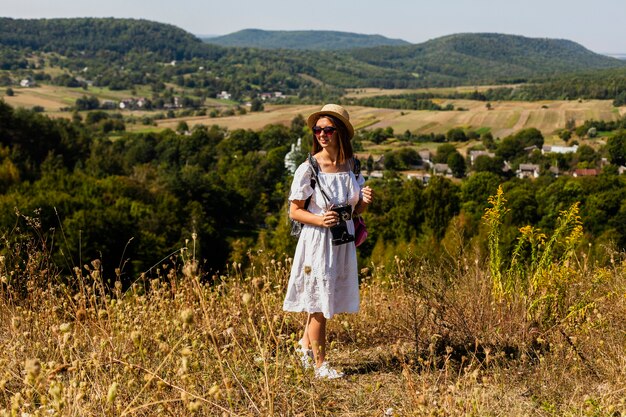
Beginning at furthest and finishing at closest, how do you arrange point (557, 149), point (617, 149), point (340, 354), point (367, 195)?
point (557, 149) < point (617, 149) < point (340, 354) < point (367, 195)

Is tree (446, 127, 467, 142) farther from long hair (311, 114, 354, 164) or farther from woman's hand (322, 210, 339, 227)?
woman's hand (322, 210, 339, 227)

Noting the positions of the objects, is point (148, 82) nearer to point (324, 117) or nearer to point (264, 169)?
point (264, 169)

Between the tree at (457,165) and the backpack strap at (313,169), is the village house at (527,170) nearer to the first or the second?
the tree at (457,165)

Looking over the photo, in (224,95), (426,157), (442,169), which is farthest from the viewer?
(224,95)

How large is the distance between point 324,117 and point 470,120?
Answer: 109m

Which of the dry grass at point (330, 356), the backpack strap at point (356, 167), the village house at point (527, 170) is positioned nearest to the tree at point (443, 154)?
the village house at point (527, 170)

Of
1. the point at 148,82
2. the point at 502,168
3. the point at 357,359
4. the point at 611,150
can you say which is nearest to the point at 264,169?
the point at 502,168

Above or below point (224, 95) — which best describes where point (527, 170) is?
below

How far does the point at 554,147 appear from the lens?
81.9 m

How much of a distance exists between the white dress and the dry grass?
0.25m

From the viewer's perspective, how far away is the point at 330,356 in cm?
390

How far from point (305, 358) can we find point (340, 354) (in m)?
0.75

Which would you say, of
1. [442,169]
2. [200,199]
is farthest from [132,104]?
[200,199]

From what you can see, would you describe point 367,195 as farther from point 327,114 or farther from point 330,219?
point 327,114
